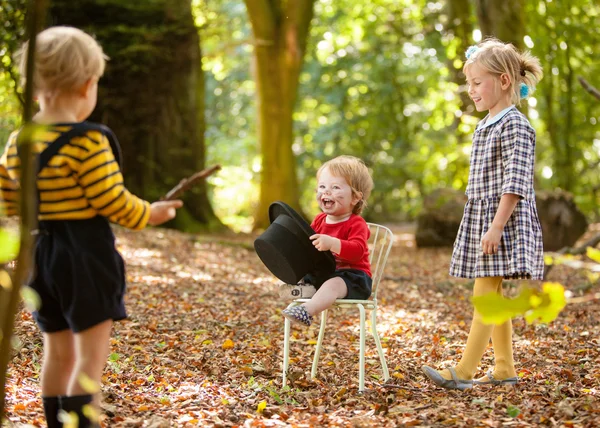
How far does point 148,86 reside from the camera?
10617 mm

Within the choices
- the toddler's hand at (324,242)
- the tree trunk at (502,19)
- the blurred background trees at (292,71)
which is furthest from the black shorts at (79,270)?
the tree trunk at (502,19)

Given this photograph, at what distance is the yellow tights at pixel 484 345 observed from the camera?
3.60m

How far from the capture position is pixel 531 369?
4059 mm

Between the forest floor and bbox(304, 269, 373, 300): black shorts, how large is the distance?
0.48 m

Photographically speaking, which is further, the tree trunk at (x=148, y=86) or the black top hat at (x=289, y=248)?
the tree trunk at (x=148, y=86)

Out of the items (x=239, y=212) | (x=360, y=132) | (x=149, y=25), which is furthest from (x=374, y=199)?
(x=149, y=25)

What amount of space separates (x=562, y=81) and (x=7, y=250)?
41.9ft

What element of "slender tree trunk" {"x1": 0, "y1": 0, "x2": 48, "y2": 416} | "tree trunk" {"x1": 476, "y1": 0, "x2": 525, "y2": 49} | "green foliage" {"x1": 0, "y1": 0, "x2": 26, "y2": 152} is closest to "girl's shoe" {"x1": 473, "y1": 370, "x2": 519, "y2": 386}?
"slender tree trunk" {"x1": 0, "y1": 0, "x2": 48, "y2": 416}

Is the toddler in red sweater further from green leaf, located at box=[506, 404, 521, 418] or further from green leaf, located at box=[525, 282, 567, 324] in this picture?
green leaf, located at box=[525, 282, 567, 324]

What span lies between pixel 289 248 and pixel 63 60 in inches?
56.0

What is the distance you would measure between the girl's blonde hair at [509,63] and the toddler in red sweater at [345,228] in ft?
2.53

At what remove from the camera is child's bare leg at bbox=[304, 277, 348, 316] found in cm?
341

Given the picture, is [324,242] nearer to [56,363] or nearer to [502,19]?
[56,363]

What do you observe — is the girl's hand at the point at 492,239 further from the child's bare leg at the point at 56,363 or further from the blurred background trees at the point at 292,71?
the blurred background trees at the point at 292,71
